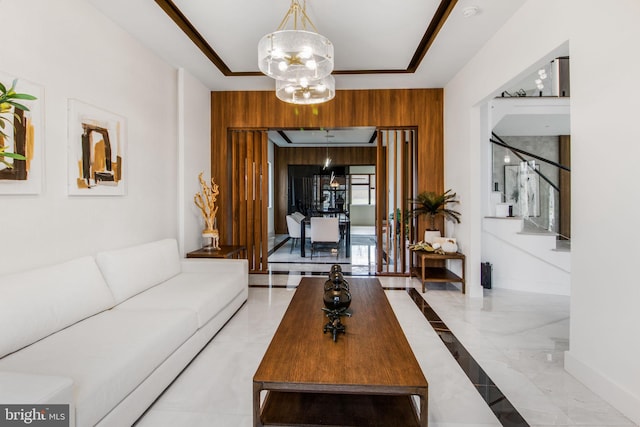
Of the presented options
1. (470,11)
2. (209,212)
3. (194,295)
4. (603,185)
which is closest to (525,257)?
(603,185)

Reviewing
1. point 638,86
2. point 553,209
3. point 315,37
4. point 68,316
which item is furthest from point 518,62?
point 553,209

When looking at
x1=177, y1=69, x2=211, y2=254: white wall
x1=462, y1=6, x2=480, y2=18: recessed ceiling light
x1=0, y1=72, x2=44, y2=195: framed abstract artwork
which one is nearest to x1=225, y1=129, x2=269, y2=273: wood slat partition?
x1=177, y1=69, x2=211, y2=254: white wall

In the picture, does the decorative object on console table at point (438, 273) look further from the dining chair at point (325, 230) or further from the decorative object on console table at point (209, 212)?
the decorative object on console table at point (209, 212)

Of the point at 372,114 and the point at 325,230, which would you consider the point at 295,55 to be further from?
the point at 325,230

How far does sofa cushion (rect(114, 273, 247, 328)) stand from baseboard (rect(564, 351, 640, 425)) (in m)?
2.71

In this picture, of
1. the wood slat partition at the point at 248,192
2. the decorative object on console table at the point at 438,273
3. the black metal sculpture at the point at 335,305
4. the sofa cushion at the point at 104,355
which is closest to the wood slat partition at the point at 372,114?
the wood slat partition at the point at 248,192

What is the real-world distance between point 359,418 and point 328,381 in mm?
303

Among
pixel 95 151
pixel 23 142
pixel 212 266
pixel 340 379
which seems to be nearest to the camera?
pixel 340 379

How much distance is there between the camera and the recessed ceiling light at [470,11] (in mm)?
2992

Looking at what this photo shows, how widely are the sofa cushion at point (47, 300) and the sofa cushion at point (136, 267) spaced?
6.1 inches

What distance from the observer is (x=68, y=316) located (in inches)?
83.5

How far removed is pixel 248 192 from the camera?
18.9ft

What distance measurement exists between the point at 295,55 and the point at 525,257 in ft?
13.3

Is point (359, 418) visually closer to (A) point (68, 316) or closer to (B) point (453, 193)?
(A) point (68, 316)
